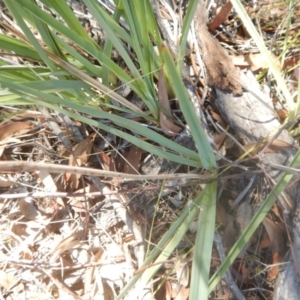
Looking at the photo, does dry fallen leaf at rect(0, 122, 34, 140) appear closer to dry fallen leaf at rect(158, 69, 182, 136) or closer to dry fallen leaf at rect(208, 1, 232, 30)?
dry fallen leaf at rect(158, 69, 182, 136)

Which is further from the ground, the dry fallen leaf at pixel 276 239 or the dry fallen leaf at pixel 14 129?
the dry fallen leaf at pixel 14 129

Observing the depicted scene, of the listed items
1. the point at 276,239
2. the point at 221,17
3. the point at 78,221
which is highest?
the point at 221,17

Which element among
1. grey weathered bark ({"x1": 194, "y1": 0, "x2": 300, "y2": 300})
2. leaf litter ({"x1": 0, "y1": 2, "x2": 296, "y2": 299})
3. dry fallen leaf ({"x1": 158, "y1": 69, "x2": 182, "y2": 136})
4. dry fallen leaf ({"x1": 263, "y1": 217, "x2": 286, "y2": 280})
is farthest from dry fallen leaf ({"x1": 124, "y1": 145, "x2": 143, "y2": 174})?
dry fallen leaf ({"x1": 263, "y1": 217, "x2": 286, "y2": 280})

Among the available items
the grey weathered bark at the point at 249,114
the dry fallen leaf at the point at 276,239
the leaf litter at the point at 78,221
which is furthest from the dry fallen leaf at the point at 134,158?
the dry fallen leaf at the point at 276,239

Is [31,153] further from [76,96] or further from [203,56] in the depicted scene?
[203,56]

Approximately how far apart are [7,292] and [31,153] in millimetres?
378

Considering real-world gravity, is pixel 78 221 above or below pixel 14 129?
below

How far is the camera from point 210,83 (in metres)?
0.92

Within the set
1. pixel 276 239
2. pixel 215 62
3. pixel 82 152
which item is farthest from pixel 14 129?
pixel 276 239

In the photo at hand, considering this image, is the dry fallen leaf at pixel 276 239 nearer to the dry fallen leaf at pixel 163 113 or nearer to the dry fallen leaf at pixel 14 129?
the dry fallen leaf at pixel 163 113

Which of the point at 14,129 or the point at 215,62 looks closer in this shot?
the point at 215,62

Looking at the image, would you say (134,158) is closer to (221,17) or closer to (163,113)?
(163,113)

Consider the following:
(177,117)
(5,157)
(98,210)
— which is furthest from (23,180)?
(177,117)

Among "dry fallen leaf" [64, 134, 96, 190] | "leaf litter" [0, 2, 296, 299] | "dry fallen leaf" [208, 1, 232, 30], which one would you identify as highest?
"dry fallen leaf" [208, 1, 232, 30]
